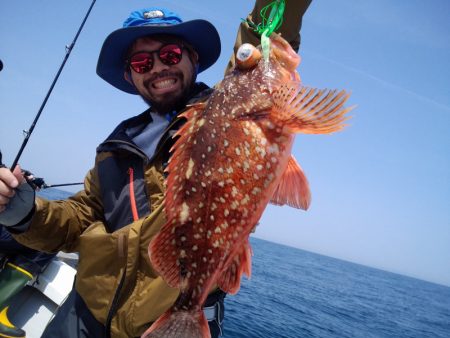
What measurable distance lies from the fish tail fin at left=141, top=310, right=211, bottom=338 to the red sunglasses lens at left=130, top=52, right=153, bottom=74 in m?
2.35

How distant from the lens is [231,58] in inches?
122

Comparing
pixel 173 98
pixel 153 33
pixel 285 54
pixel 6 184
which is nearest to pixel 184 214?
pixel 285 54

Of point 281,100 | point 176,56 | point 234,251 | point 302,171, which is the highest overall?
point 176,56

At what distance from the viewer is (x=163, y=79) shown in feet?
10.6

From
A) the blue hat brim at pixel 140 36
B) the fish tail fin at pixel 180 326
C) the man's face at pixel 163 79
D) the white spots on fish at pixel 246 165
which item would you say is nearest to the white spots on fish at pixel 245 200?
the white spots on fish at pixel 246 165

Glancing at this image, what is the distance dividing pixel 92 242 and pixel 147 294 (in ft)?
2.59

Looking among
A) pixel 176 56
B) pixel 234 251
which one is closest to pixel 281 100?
pixel 234 251

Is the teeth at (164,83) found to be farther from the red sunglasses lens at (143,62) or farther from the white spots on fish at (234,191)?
the white spots on fish at (234,191)

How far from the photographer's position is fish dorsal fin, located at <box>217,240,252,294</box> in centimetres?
198

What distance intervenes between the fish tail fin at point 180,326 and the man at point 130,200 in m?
0.51

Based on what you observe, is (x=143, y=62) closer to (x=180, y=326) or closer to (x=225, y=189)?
(x=225, y=189)

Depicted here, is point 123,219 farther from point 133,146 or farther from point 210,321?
point 210,321

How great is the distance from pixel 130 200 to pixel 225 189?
1.36 m

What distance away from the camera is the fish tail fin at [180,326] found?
6.31 ft
